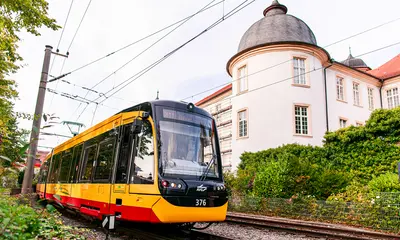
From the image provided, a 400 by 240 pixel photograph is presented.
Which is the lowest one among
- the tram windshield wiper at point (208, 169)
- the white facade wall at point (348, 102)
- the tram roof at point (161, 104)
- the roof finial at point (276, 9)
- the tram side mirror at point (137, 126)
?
the tram windshield wiper at point (208, 169)

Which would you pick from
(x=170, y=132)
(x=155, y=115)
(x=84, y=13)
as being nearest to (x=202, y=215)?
(x=170, y=132)

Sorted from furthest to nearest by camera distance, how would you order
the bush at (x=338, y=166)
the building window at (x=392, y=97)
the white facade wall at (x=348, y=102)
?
the building window at (x=392, y=97), the white facade wall at (x=348, y=102), the bush at (x=338, y=166)

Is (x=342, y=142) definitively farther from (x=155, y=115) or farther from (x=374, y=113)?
(x=155, y=115)

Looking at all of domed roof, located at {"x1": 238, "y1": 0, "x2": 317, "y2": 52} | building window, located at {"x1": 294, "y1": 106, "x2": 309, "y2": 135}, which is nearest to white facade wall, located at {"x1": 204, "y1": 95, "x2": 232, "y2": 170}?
domed roof, located at {"x1": 238, "y1": 0, "x2": 317, "y2": 52}

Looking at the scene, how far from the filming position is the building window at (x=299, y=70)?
81.7 feet

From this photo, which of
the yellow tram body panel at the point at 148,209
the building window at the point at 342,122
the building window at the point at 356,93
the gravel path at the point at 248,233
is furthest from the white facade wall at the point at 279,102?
the yellow tram body panel at the point at 148,209

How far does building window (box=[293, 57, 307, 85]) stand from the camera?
2491 cm

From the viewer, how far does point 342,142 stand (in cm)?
1859

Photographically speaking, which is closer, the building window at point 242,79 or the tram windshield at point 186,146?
the tram windshield at point 186,146

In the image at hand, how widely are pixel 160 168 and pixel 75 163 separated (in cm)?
608

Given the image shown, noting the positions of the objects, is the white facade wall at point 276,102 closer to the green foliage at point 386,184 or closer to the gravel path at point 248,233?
the green foliage at point 386,184

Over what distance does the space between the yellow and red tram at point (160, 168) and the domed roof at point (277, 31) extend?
19.3 m

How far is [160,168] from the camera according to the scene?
6.70m

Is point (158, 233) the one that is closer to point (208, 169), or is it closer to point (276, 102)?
point (208, 169)
